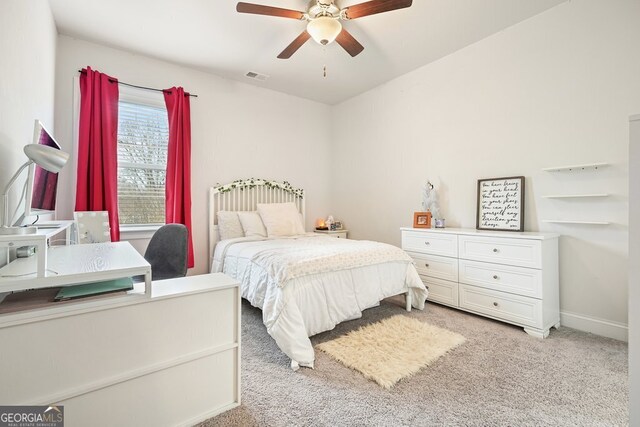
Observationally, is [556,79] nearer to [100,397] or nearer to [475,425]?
[475,425]

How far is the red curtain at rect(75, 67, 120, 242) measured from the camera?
2727 mm

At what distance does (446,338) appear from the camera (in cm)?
213

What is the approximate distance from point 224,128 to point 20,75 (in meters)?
2.19

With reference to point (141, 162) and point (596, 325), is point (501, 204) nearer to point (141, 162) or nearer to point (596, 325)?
point (596, 325)

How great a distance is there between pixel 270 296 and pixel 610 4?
3.31 meters

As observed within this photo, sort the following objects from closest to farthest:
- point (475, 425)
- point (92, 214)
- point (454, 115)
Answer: point (475, 425) → point (92, 214) → point (454, 115)

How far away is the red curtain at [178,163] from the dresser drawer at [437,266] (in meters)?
2.62

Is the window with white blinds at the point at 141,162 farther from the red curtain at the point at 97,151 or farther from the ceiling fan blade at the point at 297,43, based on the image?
the ceiling fan blade at the point at 297,43

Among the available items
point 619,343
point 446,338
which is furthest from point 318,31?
point 619,343

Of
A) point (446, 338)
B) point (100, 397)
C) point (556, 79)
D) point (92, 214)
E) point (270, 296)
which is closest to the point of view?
point (100, 397)

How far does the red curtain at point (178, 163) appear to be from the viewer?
3209 millimetres

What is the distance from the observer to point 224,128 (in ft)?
12.1

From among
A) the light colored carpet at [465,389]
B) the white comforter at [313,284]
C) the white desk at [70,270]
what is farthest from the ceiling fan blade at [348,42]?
the light colored carpet at [465,389]

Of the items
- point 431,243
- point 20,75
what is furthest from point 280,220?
point 20,75
